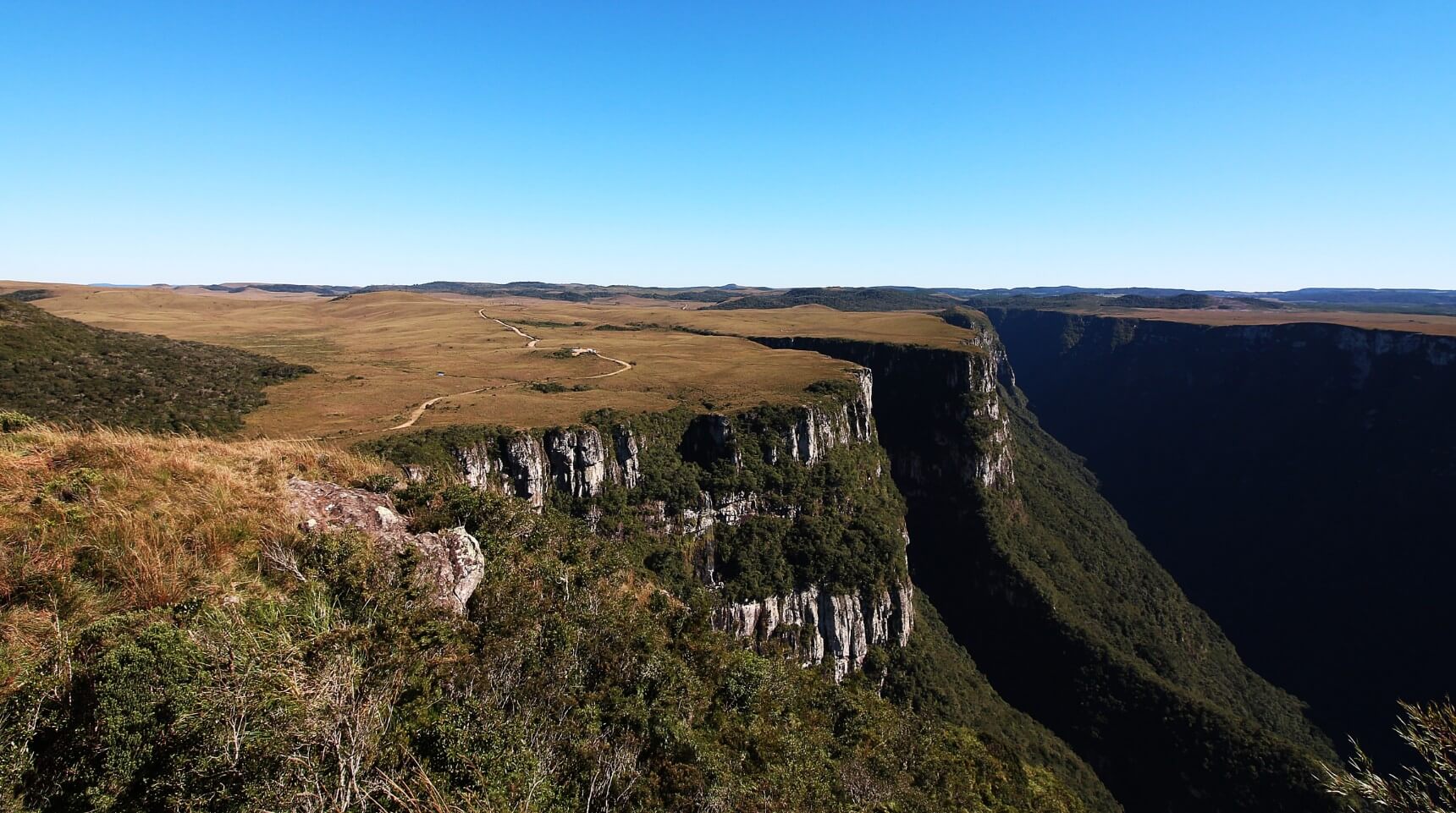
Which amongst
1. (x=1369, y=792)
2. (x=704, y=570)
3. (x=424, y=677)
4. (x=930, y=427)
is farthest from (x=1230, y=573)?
(x=424, y=677)

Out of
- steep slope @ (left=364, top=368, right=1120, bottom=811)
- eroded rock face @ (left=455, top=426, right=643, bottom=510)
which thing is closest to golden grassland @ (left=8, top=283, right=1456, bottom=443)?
eroded rock face @ (left=455, top=426, right=643, bottom=510)

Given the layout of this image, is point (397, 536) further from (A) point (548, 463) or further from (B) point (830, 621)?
(B) point (830, 621)

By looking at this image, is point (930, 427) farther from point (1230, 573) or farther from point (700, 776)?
point (700, 776)

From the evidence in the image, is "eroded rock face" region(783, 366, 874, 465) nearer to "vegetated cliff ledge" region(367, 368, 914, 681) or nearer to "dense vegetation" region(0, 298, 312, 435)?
"vegetated cliff ledge" region(367, 368, 914, 681)

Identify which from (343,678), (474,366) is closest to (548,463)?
(474,366)

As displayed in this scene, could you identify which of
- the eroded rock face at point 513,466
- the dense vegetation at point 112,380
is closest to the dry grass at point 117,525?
the dense vegetation at point 112,380

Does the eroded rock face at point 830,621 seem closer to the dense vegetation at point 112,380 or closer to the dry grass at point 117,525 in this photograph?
the dry grass at point 117,525
